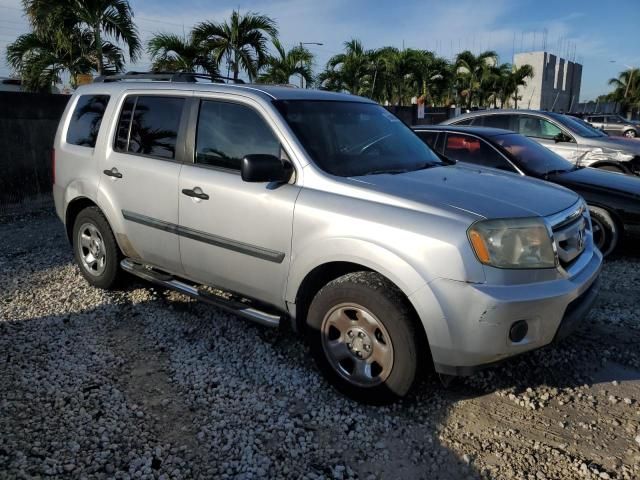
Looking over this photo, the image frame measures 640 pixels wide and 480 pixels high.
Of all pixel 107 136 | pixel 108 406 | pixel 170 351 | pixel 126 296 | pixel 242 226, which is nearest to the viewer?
pixel 108 406

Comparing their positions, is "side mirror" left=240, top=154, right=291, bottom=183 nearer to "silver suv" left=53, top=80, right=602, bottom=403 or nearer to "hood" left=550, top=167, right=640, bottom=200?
"silver suv" left=53, top=80, right=602, bottom=403

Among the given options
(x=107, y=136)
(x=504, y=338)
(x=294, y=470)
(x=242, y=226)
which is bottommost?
(x=294, y=470)

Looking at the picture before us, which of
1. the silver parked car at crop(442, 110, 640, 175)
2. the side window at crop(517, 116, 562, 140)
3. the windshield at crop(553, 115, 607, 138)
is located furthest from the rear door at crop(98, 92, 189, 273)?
the windshield at crop(553, 115, 607, 138)

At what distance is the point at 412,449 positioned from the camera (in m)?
2.83

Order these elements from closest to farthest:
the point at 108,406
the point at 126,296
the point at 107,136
A: the point at 108,406, the point at 107,136, the point at 126,296

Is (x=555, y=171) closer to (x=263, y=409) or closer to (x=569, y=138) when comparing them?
(x=569, y=138)

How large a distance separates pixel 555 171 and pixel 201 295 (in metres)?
4.36

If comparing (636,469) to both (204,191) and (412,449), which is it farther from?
(204,191)

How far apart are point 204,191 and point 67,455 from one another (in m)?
1.82

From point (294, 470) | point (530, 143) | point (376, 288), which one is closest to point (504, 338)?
point (376, 288)

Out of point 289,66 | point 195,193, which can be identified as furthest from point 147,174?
point 289,66

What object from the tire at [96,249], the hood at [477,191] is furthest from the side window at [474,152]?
the tire at [96,249]

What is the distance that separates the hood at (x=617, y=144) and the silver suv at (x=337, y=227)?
5.72m

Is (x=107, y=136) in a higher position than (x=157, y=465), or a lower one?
higher
